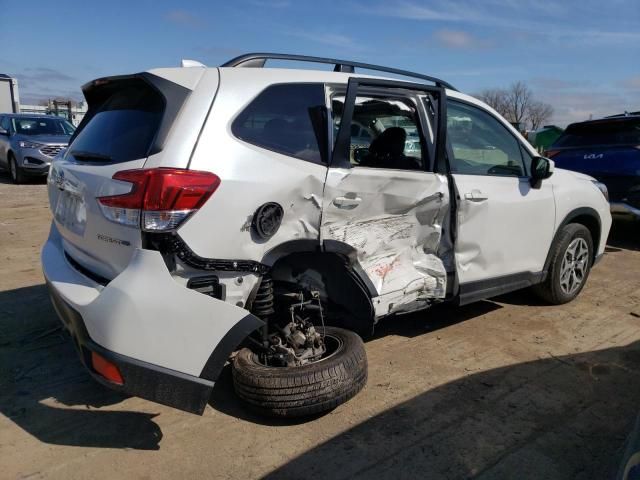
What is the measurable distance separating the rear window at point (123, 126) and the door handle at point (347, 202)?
1.07 meters

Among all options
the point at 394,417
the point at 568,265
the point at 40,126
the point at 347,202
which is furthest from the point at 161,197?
the point at 40,126

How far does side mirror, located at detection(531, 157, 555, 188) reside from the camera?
4199mm

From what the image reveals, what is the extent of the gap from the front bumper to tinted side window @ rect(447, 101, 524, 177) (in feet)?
7.01

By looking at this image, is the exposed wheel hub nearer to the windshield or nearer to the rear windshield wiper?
the rear windshield wiper

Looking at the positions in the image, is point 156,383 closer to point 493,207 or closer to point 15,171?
point 493,207

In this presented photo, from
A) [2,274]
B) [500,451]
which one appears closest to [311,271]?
[500,451]

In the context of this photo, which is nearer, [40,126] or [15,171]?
[15,171]

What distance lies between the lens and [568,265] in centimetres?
477

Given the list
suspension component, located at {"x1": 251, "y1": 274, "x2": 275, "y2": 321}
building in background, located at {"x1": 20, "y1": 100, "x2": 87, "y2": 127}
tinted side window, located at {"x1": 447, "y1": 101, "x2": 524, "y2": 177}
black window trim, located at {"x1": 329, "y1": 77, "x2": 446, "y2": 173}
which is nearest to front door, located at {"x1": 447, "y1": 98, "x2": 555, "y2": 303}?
tinted side window, located at {"x1": 447, "y1": 101, "x2": 524, "y2": 177}

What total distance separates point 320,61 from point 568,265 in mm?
2989

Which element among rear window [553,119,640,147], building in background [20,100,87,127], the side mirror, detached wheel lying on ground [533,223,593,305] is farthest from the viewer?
building in background [20,100,87,127]

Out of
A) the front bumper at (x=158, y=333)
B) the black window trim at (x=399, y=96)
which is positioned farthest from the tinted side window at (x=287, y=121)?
the front bumper at (x=158, y=333)

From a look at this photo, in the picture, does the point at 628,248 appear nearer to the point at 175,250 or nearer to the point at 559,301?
the point at 559,301

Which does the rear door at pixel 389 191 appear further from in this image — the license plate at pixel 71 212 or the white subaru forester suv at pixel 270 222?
the license plate at pixel 71 212
